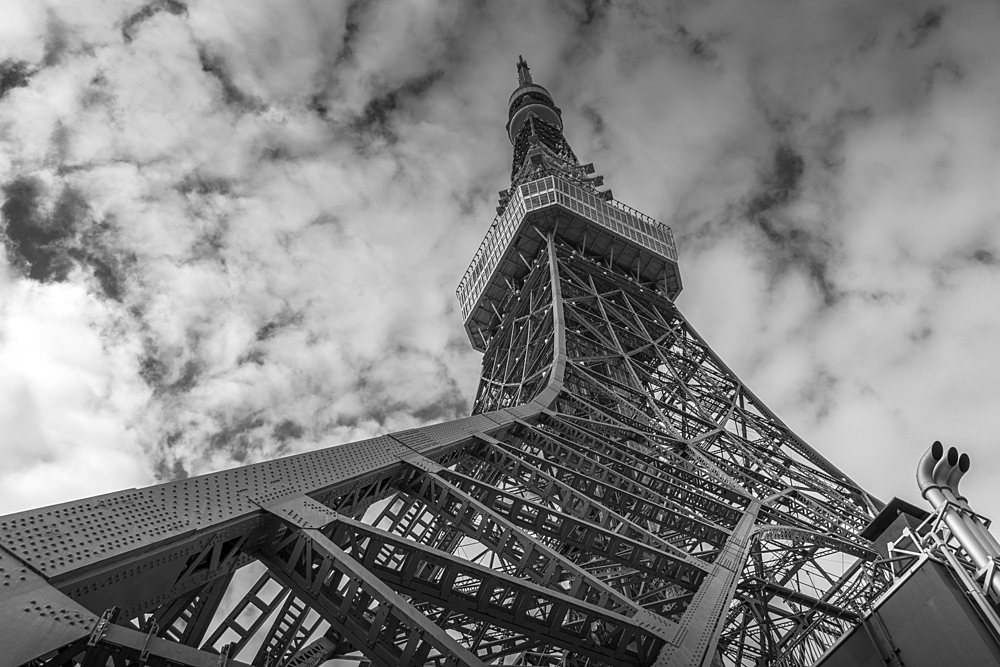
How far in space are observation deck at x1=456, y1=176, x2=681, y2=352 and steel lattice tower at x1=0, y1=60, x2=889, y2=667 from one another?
8623 millimetres

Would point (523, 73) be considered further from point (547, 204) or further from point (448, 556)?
point (448, 556)

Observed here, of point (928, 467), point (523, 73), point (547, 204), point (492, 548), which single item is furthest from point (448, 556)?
point (523, 73)

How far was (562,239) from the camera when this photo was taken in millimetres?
38344

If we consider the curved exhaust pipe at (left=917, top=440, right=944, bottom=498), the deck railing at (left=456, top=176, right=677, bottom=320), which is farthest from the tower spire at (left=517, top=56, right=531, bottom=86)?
the curved exhaust pipe at (left=917, top=440, right=944, bottom=498)

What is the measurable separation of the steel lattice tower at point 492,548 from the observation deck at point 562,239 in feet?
28.3

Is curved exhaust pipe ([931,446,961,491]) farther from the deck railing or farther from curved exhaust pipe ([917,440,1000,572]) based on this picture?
the deck railing

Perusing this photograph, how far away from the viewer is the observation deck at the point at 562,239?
125ft

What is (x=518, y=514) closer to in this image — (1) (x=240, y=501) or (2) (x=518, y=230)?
(1) (x=240, y=501)

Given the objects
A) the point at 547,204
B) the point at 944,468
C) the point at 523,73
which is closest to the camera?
the point at 944,468

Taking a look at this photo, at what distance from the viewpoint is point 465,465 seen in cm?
1402

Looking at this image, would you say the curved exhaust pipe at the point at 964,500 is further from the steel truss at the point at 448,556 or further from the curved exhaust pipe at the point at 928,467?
the steel truss at the point at 448,556

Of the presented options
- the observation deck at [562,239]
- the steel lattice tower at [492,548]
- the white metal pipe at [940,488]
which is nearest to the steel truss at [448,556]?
the steel lattice tower at [492,548]

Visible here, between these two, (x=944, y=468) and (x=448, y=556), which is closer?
(x=448, y=556)

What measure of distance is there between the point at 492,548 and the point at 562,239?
1205 inches
